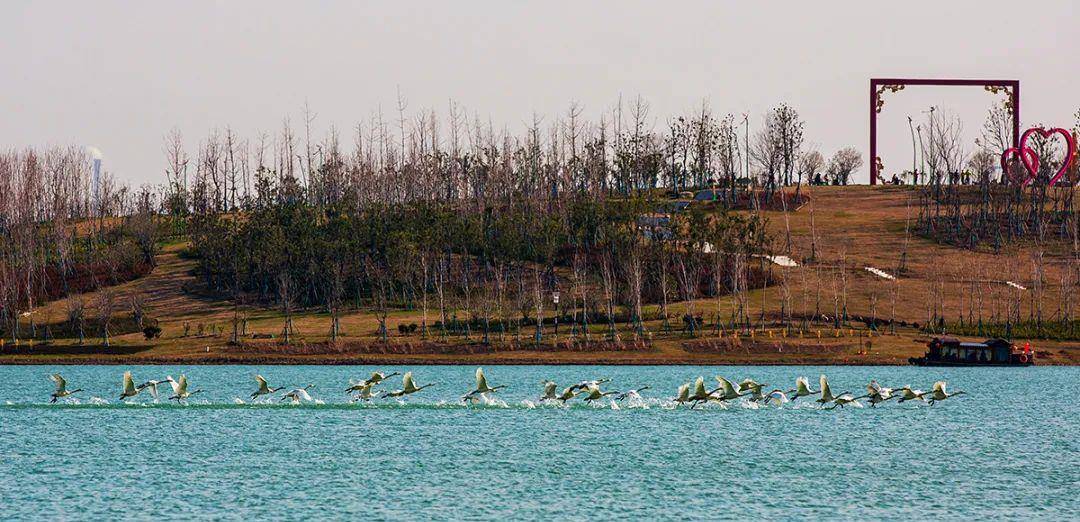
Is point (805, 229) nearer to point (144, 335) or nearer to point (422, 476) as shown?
point (144, 335)

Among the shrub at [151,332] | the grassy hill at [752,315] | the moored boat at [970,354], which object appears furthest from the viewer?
the shrub at [151,332]

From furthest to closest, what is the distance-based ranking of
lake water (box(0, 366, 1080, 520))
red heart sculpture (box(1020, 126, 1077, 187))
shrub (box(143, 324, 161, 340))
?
red heart sculpture (box(1020, 126, 1077, 187)) → shrub (box(143, 324, 161, 340)) → lake water (box(0, 366, 1080, 520))

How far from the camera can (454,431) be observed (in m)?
72.0

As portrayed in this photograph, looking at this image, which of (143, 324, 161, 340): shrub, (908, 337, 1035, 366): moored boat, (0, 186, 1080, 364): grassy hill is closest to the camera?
(908, 337, 1035, 366): moored boat

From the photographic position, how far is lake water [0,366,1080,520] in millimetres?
50688

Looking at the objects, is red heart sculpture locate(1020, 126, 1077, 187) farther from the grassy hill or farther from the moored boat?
the moored boat

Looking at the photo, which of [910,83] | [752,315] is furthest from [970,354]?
[910,83]

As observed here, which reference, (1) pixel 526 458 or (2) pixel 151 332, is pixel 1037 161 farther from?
(1) pixel 526 458

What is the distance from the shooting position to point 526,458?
62.7m

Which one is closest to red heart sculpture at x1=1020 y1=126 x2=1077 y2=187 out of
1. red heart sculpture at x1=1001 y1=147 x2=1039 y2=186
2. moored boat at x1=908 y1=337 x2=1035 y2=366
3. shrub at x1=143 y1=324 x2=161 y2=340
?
red heart sculpture at x1=1001 y1=147 x2=1039 y2=186

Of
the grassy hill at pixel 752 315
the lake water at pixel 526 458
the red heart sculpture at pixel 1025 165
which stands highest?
the red heart sculpture at pixel 1025 165

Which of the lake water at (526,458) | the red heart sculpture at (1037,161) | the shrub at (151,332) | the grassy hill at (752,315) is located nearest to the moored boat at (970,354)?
the grassy hill at (752,315)

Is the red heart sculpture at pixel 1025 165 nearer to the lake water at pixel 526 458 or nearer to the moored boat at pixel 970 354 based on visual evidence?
the moored boat at pixel 970 354

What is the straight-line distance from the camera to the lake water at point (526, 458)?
50.7 meters
